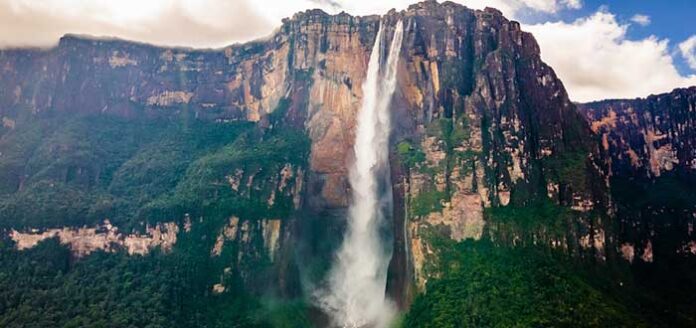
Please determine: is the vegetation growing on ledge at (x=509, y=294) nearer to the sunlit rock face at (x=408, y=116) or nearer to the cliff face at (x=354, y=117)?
the sunlit rock face at (x=408, y=116)

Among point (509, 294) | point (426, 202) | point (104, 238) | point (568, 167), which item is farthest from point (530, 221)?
point (104, 238)

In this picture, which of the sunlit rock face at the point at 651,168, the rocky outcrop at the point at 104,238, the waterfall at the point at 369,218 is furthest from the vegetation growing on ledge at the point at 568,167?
the rocky outcrop at the point at 104,238

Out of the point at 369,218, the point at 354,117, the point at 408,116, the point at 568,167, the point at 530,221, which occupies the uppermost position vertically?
the point at 354,117

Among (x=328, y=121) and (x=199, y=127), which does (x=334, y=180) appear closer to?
(x=328, y=121)

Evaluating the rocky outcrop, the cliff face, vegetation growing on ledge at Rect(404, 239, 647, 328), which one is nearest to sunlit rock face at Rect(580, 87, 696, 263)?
the cliff face

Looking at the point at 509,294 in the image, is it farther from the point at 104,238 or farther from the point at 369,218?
the point at 104,238

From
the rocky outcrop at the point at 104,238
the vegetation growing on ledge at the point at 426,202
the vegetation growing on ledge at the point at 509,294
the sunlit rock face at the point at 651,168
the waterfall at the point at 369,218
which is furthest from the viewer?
the sunlit rock face at the point at 651,168

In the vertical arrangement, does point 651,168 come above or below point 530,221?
above

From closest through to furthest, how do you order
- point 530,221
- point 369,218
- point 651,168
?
point 530,221, point 369,218, point 651,168
